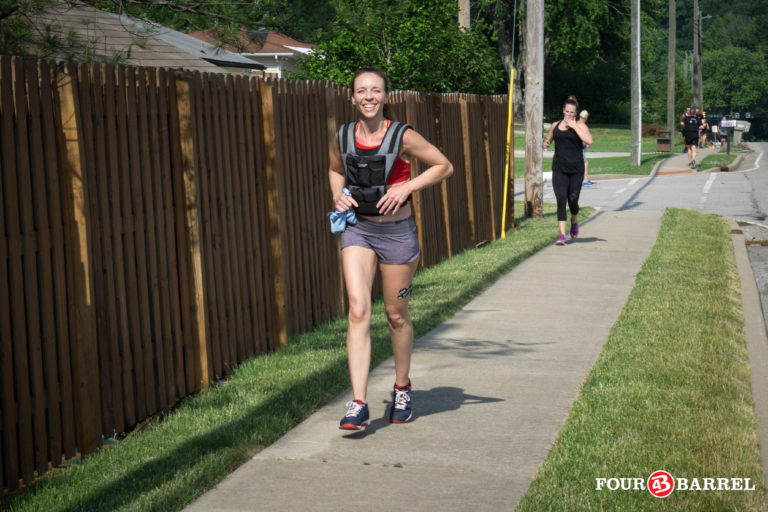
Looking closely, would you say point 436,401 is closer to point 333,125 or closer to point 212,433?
point 212,433

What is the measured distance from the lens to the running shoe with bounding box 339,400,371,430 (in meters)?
5.32

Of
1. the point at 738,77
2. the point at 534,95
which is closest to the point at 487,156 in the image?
the point at 534,95

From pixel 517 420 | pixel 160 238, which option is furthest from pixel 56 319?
pixel 517 420

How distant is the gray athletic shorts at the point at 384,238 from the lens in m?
5.43

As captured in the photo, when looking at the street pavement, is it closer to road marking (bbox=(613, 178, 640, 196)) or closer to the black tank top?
the black tank top

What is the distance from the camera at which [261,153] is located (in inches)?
293

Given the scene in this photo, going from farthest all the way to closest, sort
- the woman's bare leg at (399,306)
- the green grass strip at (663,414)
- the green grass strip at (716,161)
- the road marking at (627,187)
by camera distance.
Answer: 1. the green grass strip at (716,161)
2. the road marking at (627,187)
3. the woman's bare leg at (399,306)
4. the green grass strip at (663,414)

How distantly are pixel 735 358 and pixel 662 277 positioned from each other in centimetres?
343

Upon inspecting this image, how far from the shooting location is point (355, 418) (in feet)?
17.4

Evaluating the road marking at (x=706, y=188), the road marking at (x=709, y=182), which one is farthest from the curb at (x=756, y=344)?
the road marking at (x=709, y=182)

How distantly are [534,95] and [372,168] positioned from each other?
12058mm

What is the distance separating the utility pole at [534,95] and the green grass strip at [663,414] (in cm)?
770

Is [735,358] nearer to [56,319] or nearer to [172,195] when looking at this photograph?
[172,195]

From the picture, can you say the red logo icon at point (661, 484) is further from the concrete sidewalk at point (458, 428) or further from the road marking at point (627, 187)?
the road marking at point (627, 187)
